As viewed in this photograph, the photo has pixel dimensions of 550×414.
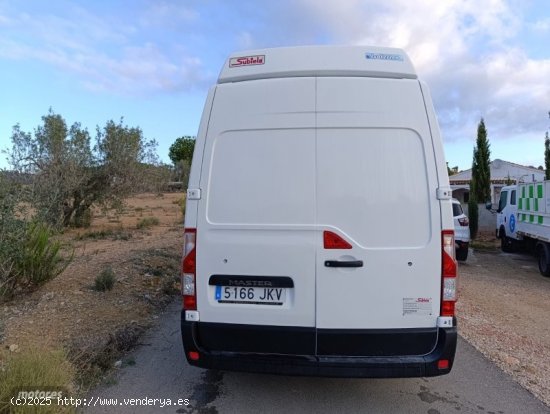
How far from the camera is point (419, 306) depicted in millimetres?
3357

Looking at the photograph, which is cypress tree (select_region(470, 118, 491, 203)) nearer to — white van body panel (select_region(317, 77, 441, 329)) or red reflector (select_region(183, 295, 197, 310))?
white van body panel (select_region(317, 77, 441, 329))

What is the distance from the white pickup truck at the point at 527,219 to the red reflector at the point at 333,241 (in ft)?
31.1

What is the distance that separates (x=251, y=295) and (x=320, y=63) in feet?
6.01

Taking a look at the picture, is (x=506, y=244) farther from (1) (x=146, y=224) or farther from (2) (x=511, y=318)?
(1) (x=146, y=224)

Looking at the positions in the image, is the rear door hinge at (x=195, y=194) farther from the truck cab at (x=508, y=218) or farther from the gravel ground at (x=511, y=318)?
the truck cab at (x=508, y=218)

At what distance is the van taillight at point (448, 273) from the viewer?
329 centimetres

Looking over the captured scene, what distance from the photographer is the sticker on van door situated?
3.35 metres

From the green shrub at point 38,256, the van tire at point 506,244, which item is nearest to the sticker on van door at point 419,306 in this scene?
the green shrub at point 38,256

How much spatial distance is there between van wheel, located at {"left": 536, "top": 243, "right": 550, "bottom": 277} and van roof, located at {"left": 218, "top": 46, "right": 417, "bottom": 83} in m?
9.51

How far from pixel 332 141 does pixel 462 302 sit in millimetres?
5548

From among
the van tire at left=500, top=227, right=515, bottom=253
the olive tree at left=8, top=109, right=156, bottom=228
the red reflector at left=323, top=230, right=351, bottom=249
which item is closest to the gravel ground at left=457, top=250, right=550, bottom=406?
the red reflector at left=323, top=230, right=351, bottom=249

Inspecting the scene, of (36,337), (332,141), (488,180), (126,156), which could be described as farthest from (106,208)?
(488,180)

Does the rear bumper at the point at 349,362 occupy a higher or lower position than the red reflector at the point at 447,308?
lower

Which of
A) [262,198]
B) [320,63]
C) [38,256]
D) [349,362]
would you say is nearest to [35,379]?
[262,198]
